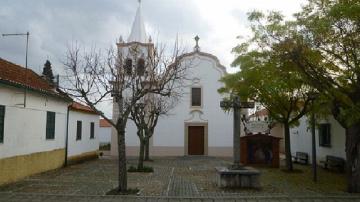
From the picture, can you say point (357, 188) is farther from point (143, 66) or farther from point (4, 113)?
point (4, 113)

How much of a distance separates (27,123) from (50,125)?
290 cm

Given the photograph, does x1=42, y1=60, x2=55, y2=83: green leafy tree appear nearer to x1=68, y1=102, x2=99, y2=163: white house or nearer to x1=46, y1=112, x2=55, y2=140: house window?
x1=46, y1=112, x2=55, y2=140: house window

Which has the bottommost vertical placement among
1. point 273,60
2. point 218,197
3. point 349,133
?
point 218,197

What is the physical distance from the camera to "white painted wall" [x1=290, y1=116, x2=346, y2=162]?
20469mm

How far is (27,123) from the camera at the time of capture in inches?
640

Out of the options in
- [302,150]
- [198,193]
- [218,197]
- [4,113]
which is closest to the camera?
[218,197]

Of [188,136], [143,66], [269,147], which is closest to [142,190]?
[143,66]

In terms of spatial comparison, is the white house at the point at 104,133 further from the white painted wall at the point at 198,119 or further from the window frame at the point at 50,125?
the window frame at the point at 50,125

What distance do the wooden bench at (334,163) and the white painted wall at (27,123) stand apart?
12.9 meters

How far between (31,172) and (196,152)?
17.3 metres

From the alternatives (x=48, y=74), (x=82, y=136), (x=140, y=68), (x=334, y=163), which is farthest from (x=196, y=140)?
(x=140, y=68)

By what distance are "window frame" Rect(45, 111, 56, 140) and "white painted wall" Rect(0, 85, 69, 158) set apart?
0.18 m

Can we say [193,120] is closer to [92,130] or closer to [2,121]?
[92,130]

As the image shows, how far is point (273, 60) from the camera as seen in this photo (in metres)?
14.3
